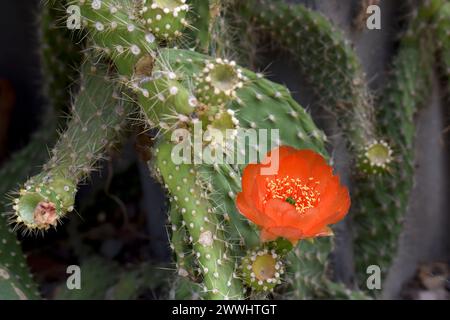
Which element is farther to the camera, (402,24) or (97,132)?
(402,24)

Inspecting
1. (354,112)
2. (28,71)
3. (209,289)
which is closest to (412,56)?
(354,112)

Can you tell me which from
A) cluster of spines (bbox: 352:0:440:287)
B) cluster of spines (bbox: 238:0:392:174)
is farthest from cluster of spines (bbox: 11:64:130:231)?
cluster of spines (bbox: 352:0:440:287)

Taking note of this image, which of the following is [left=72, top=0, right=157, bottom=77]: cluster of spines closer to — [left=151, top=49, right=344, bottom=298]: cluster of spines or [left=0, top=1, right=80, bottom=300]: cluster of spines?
[left=151, top=49, right=344, bottom=298]: cluster of spines

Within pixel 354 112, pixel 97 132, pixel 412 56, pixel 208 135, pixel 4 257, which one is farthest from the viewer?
pixel 412 56

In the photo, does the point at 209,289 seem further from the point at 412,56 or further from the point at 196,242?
the point at 412,56

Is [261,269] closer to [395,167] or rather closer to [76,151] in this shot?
[76,151]

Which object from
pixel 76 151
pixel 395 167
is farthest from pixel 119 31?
pixel 395 167
